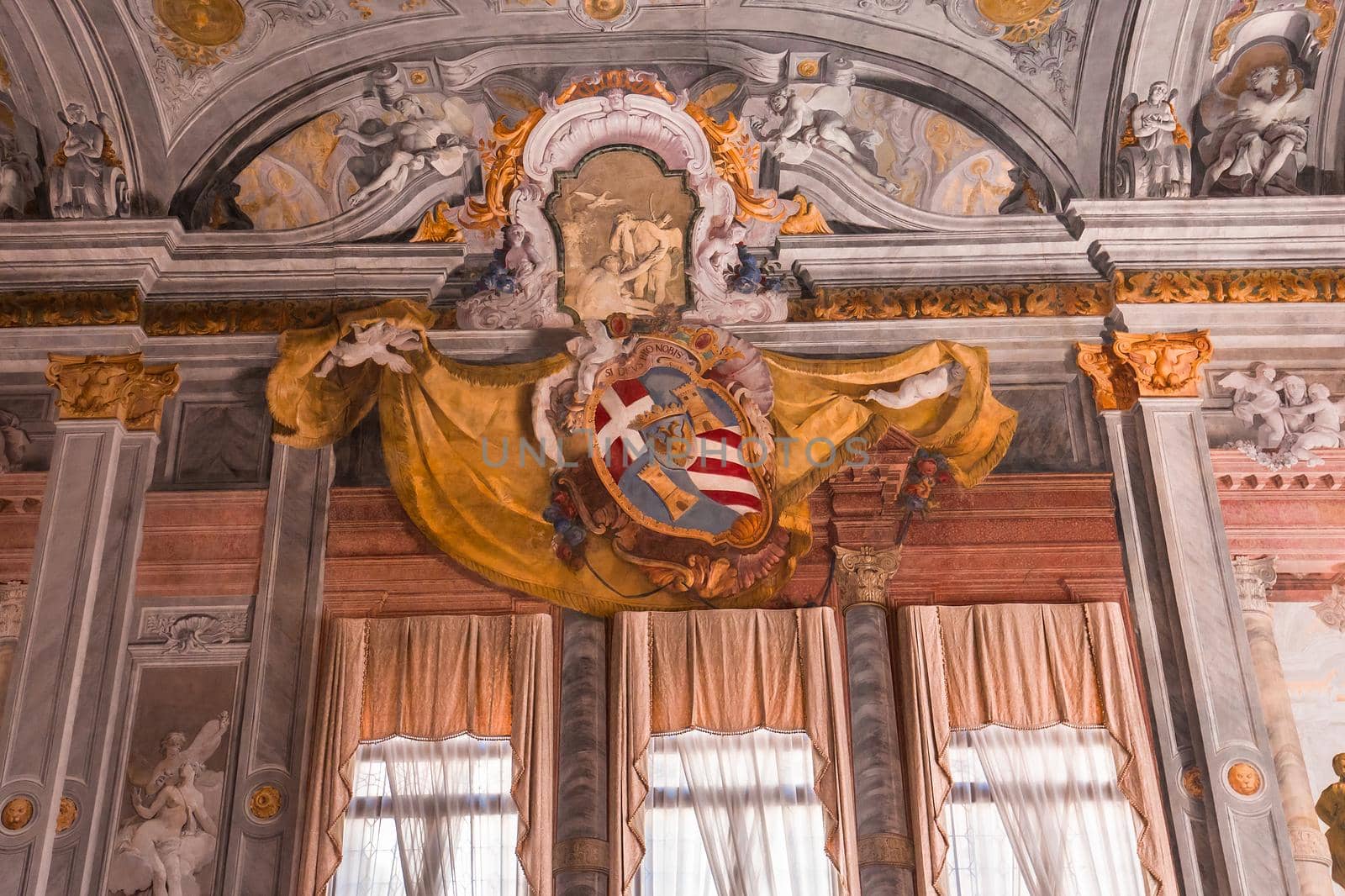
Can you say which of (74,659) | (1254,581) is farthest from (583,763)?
(1254,581)

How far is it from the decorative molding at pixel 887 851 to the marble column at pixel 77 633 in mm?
4672

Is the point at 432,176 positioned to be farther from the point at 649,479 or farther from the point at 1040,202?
the point at 1040,202

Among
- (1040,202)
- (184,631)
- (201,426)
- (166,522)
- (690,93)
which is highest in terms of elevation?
(690,93)

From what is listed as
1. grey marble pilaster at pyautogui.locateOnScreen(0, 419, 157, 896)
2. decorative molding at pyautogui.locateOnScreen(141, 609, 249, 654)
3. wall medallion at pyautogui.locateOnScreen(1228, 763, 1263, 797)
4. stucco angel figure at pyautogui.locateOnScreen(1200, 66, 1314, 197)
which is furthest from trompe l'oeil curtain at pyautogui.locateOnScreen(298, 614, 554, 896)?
stucco angel figure at pyautogui.locateOnScreen(1200, 66, 1314, 197)

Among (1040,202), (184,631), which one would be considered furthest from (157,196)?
(1040,202)

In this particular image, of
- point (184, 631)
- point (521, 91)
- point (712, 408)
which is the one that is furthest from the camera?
point (521, 91)

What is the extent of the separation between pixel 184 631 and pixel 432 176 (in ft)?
12.5

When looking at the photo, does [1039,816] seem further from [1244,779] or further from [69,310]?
[69,310]

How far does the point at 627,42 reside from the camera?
10984 millimetres

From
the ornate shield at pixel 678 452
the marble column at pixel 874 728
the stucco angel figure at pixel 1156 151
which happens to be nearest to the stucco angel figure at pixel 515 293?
the ornate shield at pixel 678 452

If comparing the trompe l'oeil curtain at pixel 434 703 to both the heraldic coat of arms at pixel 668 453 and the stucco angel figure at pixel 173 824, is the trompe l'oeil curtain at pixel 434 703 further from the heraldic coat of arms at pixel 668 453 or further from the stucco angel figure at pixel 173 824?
the heraldic coat of arms at pixel 668 453

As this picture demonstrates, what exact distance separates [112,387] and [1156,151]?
7832mm

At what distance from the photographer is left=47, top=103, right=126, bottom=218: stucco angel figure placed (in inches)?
425

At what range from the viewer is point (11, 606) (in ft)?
32.0
